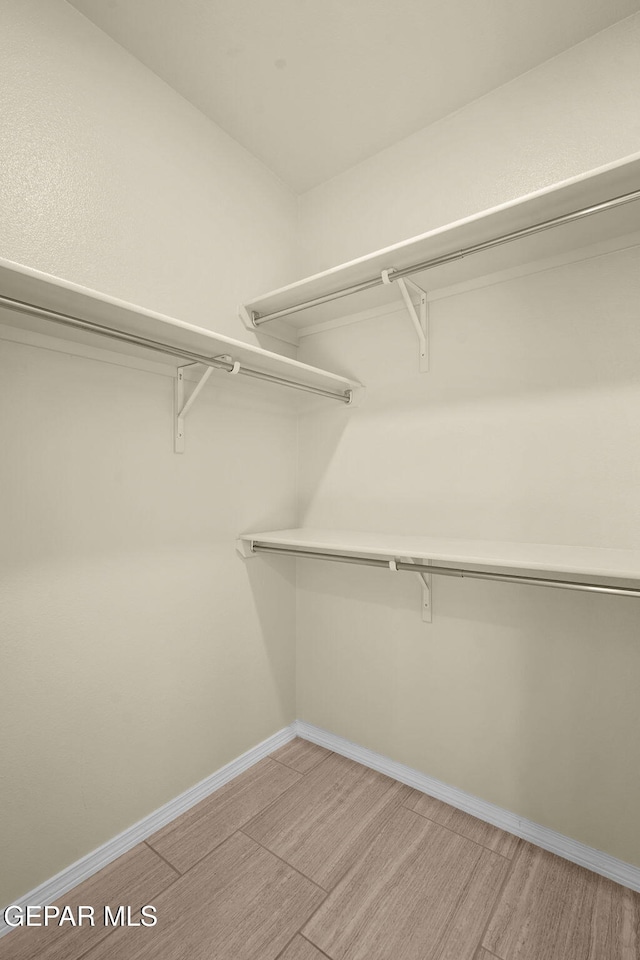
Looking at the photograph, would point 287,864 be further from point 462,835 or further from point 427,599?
point 427,599

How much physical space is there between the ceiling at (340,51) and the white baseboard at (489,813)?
8.36 ft

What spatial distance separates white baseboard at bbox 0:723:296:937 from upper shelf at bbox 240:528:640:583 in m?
0.89

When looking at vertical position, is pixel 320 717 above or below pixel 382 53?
below

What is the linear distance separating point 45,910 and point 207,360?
1.64 metres

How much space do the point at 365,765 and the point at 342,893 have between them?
1.94 feet

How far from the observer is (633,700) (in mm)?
1303

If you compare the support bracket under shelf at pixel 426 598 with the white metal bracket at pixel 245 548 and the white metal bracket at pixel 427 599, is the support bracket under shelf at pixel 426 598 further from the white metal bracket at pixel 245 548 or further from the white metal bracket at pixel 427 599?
the white metal bracket at pixel 245 548

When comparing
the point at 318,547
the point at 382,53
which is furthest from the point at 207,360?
the point at 382,53

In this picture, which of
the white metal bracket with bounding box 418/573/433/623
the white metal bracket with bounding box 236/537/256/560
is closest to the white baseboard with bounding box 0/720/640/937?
the white metal bracket with bounding box 418/573/433/623

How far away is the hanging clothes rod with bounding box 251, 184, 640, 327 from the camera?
1122 millimetres

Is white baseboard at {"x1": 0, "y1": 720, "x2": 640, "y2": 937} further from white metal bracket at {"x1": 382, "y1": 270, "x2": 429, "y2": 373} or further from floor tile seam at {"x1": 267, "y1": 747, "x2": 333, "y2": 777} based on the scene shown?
white metal bracket at {"x1": 382, "y1": 270, "x2": 429, "y2": 373}

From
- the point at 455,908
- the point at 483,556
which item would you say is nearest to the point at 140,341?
the point at 483,556

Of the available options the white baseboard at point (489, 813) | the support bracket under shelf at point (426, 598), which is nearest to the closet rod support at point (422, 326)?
the support bracket under shelf at point (426, 598)

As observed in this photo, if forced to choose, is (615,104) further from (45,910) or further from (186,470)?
(45,910)
